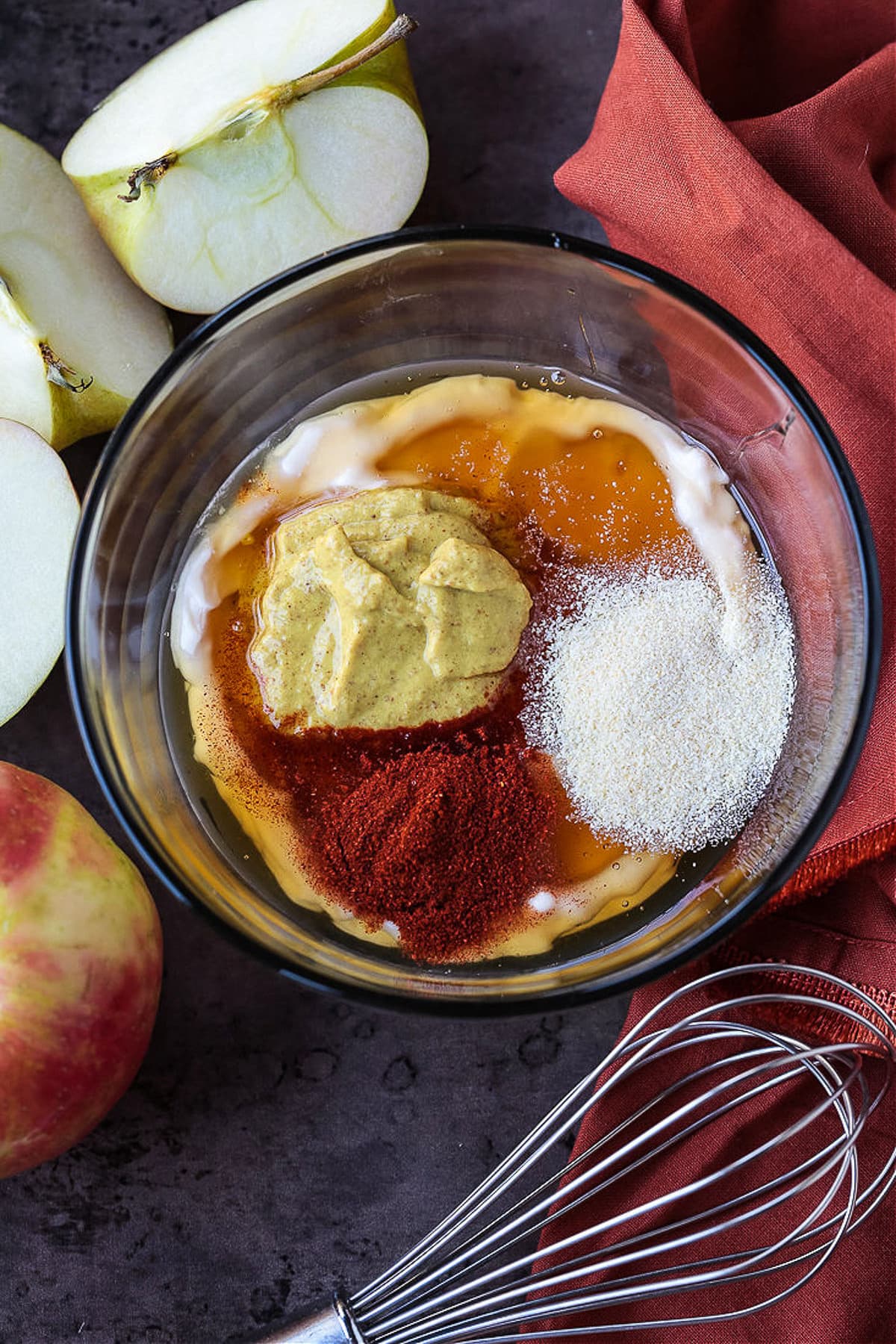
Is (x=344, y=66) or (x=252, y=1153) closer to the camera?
(x=344, y=66)

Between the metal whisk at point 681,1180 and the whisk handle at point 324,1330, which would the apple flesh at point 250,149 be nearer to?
the metal whisk at point 681,1180

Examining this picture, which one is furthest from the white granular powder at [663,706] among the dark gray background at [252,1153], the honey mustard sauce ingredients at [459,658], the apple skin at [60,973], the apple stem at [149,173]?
the apple stem at [149,173]

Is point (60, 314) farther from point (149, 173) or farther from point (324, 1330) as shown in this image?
point (324, 1330)

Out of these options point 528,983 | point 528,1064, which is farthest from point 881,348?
point 528,1064

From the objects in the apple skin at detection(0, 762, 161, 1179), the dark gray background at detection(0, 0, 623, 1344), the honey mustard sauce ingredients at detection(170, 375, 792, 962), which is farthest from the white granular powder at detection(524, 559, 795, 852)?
the apple skin at detection(0, 762, 161, 1179)

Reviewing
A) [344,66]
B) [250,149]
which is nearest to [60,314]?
[250,149]

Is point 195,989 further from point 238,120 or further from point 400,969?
point 238,120
